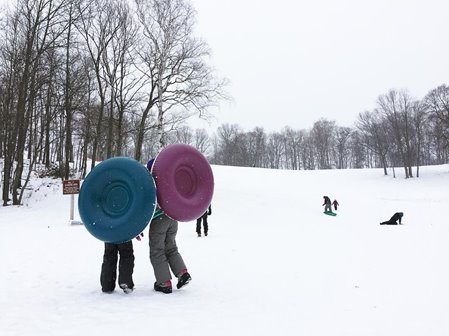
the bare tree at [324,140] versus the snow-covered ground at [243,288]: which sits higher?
the bare tree at [324,140]

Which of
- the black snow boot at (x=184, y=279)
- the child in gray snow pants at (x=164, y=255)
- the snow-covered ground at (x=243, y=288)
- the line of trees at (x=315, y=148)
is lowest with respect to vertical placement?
the snow-covered ground at (x=243, y=288)

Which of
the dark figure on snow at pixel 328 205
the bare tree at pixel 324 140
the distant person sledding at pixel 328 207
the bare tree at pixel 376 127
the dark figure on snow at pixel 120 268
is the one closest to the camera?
the dark figure on snow at pixel 120 268

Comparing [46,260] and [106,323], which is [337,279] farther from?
[46,260]

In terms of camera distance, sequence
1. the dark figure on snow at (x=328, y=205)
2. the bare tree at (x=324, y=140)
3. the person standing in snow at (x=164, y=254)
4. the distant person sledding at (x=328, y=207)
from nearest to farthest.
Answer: the person standing in snow at (x=164, y=254), the distant person sledding at (x=328, y=207), the dark figure on snow at (x=328, y=205), the bare tree at (x=324, y=140)

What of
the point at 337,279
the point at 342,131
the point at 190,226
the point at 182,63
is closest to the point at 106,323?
the point at 337,279

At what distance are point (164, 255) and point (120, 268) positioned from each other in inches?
22.9

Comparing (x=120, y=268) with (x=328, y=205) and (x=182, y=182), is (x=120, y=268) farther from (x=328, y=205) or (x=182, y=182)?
(x=328, y=205)

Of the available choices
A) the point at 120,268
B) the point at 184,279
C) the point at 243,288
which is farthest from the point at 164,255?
the point at 243,288

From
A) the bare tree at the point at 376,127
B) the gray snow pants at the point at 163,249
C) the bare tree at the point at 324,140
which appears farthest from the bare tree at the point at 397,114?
the gray snow pants at the point at 163,249

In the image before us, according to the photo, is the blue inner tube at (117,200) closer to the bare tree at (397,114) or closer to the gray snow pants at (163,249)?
the gray snow pants at (163,249)

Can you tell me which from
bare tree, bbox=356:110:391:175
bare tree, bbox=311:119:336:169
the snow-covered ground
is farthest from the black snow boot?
bare tree, bbox=311:119:336:169

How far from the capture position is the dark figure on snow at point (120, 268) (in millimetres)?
4703

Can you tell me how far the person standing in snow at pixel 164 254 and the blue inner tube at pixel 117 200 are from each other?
40cm

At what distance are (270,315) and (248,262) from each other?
306cm
